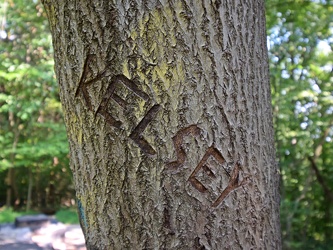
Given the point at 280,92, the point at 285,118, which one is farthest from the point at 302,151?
the point at 280,92

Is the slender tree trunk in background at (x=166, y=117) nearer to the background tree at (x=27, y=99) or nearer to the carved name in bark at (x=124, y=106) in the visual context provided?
the carved name in bark at (x=124, y=106)

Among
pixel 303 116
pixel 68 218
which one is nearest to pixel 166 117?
pixel 303 116

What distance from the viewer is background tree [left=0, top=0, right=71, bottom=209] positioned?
22.6 ft

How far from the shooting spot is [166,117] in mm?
942

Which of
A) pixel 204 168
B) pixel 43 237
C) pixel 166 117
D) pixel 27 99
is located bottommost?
pixel 43 237

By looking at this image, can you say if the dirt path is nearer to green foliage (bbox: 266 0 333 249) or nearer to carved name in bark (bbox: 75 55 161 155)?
green foliage (bbox: 266 0 333 249)

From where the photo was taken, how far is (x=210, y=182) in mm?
960

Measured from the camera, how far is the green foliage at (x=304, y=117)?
3.98 metres

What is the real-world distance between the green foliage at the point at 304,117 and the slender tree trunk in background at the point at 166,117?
3121 millimetres

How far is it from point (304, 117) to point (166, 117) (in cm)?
352

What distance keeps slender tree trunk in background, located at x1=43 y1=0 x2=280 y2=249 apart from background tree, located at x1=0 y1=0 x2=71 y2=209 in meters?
5.68

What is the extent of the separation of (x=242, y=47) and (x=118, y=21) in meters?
0.32

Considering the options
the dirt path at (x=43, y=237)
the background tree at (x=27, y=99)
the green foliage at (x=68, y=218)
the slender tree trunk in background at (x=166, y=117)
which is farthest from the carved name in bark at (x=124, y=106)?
the green foliage at (x=68, y=218)

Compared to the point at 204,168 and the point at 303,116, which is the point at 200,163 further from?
the point at 303,116
